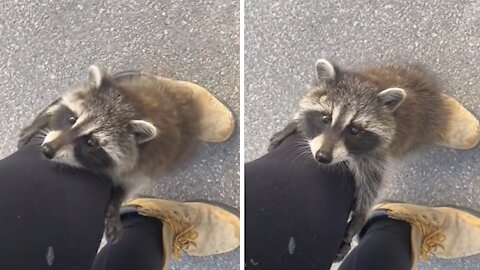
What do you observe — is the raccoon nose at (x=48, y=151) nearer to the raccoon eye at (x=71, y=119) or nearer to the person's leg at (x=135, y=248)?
the raccoon eye at (x=71, y=119)

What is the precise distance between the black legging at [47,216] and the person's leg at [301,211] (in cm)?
29

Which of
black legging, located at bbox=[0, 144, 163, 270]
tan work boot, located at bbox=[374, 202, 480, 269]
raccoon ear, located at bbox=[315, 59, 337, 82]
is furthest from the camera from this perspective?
tan work boot, located at bbox=[374, 202, 480, 269]

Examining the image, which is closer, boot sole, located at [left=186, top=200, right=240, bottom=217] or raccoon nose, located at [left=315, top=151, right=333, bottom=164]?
raccoon nose, located at [left=315, top=151, right=333, bottom=164]

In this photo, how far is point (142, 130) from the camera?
1.02 metres

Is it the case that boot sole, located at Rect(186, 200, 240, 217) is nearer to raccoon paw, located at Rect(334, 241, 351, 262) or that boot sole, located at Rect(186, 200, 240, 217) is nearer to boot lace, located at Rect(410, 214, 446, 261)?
raccoon paw, located at Rect(334, 241, 351, 262)

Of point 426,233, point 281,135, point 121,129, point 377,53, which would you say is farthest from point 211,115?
point 426,233

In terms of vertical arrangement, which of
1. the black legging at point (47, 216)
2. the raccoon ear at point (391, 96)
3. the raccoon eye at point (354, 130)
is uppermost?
the raccoon ear at point (391, 96)

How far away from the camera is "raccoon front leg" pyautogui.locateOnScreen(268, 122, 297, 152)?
1.14m

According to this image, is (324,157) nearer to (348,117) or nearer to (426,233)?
(348,117)

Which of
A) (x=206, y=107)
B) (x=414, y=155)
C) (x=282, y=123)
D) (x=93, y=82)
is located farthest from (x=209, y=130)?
(x=414, y=155)

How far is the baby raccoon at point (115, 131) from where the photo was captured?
98 centimetres

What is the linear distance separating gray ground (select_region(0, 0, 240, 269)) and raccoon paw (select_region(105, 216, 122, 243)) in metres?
0.18

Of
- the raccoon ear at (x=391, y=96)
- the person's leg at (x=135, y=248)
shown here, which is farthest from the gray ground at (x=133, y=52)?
the raccoon ear at (x=391, y=96)

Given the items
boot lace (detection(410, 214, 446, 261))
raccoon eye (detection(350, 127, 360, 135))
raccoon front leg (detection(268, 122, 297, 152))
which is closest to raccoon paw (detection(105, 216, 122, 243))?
raccoon front leg (detection(268, 122, 297, 152))
